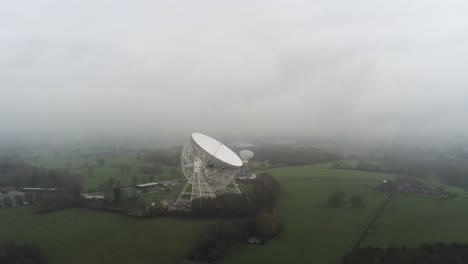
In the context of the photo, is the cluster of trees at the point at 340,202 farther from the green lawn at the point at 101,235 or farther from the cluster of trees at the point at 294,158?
the cluster of trees at the point at 294,158

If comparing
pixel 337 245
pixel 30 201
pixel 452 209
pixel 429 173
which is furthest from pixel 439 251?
pixel 429 173

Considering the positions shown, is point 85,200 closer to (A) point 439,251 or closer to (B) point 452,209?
(A) point 439,251

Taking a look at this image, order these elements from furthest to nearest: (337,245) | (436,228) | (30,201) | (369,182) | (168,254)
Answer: (369,182) < (30,201) < (436,228) < (337,245) < (168,254)

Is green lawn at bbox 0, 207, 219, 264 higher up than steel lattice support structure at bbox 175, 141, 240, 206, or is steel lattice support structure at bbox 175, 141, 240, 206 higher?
steel lattice support structure at bbox 175, 141, 240, 206

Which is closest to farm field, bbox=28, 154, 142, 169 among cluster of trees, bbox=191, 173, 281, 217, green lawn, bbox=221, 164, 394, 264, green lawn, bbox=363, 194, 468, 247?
green lawn, bbox=221, 164, 394, 264

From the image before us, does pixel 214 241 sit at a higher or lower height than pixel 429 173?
higher

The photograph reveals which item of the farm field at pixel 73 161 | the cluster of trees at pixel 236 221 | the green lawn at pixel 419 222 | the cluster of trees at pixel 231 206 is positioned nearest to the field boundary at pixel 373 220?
the green lawn at pixel 419 222

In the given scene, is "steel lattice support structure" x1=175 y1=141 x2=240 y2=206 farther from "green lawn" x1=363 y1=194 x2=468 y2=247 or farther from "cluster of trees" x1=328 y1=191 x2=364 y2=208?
"green lawn" x1=363 y1=194 x2=468 y2=247
